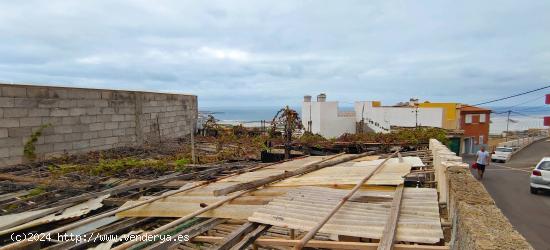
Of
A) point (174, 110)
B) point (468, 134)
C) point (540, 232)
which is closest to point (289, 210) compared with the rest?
point (540, 232)

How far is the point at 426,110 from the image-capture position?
1143 inches

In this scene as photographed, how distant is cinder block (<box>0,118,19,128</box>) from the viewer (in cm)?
856

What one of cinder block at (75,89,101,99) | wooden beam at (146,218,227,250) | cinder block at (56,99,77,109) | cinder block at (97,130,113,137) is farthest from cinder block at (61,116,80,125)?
wooden beam at (146,218,227,250)

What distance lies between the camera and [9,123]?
8703 millimetres

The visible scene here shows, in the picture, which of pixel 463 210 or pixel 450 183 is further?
pixel 450 183

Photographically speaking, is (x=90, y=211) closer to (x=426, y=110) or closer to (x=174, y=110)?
(x=174, y=110)

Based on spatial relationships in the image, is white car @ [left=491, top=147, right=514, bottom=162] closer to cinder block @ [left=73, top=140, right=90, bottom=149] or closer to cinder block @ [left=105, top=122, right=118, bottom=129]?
cinder block @ [left=105, top=122, right=118, bottom=129]

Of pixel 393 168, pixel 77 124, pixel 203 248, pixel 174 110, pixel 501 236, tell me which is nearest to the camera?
pixel 501 236

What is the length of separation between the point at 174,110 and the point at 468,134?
30065 millimetres

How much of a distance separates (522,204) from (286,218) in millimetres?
11578

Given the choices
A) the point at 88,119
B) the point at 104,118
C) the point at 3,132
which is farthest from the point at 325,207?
the point at 104,118

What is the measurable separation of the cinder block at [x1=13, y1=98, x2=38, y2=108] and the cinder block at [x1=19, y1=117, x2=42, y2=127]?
34 cm

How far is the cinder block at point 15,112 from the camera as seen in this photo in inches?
340

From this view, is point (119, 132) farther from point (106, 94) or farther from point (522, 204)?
point (522, 204)
